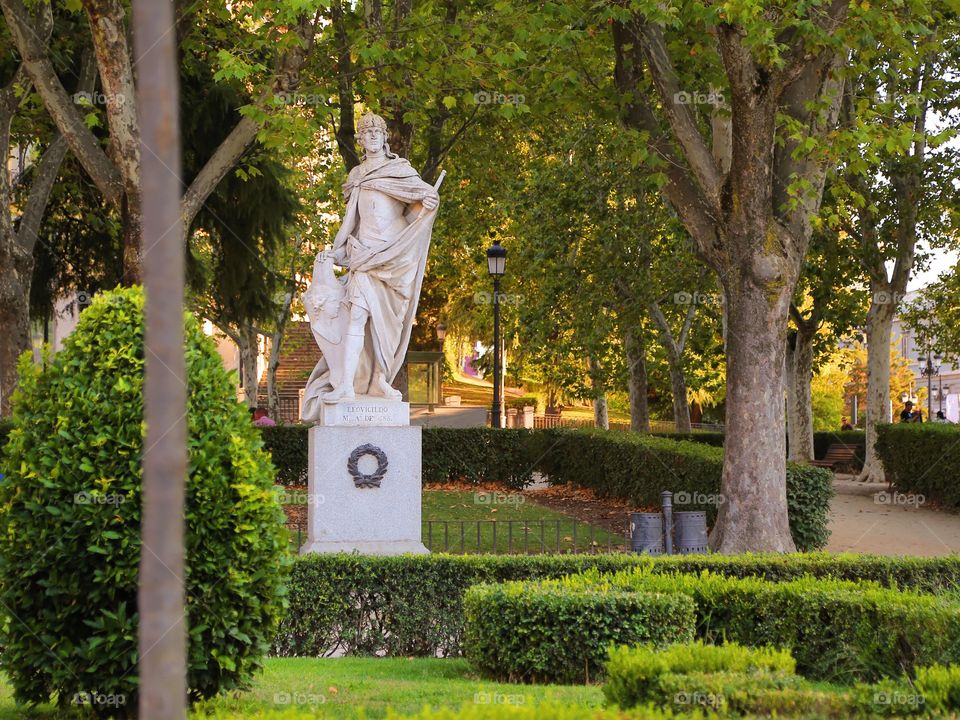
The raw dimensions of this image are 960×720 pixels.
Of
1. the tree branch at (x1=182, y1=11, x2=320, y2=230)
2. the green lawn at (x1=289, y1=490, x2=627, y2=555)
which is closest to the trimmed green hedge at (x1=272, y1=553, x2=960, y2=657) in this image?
the green lawn at (x1=289, y1=490, x2=627, y2=555)

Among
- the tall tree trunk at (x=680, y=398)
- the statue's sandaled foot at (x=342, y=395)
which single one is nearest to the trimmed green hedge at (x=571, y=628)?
the statue's sandaled foot at (x=342, y=395)

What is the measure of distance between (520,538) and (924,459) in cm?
1018

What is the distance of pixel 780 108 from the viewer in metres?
13.3

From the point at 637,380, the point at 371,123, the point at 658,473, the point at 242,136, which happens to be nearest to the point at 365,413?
the point at 371,123

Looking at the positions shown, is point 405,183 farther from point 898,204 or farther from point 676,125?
point 898,204

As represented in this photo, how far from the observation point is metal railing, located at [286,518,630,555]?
46.2ft

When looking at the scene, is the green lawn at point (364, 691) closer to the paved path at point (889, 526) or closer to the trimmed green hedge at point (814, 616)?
the trimmed green hedge at point (814, 616)

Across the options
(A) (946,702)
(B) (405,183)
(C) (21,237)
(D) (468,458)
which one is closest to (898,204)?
(D) (468,458)

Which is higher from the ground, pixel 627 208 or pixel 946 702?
pixel 627 208

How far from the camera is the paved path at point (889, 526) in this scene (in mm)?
16344

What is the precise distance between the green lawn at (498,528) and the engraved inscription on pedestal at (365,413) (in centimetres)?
125

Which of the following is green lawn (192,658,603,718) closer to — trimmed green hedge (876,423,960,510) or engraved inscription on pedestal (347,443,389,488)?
engraved inscription on pedestal (347,443,389,488)

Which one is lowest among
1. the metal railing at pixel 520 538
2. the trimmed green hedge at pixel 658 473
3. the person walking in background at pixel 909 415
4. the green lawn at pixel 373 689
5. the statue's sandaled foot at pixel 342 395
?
the green lawn at pixel 373 689

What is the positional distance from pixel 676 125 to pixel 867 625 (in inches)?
294
